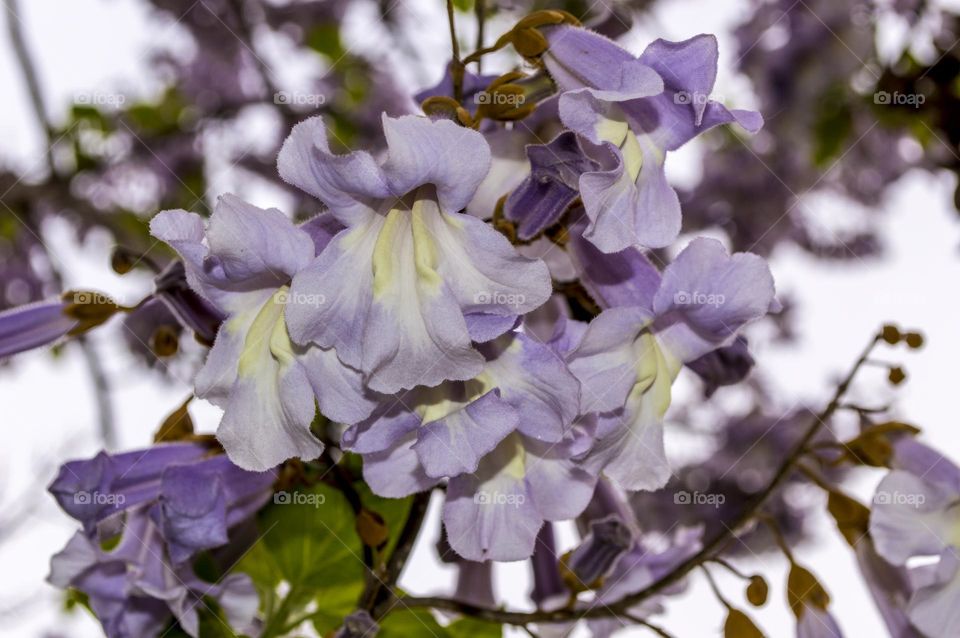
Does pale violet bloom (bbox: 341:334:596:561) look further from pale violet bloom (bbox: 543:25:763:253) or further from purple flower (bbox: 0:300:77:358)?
purple flower (bbox: 0:300:77:358)

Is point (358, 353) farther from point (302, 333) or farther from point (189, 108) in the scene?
point (189, 108)

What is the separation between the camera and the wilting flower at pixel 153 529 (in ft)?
2.76

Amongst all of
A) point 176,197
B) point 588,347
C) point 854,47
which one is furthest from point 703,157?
point 588,347

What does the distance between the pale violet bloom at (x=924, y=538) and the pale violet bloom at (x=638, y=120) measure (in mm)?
377

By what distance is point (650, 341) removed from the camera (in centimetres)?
76

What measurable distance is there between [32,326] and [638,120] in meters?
0.64

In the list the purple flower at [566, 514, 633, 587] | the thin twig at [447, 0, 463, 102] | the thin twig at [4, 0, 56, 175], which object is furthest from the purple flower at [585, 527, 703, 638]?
the thin twig at [4, 0, 56, 175]

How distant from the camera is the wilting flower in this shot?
0.84 metres

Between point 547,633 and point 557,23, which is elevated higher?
point 557,23

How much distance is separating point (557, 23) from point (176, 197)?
2.88 meters

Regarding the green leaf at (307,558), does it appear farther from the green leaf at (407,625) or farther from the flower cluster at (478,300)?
the flower cluster at (478,300)

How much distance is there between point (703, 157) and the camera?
353cm

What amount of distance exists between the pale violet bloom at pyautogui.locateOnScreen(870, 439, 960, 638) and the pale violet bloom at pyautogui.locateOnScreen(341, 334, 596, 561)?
0.31 m

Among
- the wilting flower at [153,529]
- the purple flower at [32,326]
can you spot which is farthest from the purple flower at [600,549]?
the purple flower at [32,326]
